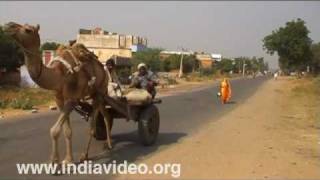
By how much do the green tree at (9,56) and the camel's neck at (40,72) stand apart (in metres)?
31.9

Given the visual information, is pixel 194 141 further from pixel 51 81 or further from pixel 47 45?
pixel 47 45

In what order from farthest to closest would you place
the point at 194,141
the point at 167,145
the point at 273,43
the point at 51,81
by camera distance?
the point at 273,43 < the point at 194,141 < the point at 167,145 < the point at 51,81

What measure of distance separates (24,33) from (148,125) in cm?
437

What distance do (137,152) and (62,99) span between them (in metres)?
2.50

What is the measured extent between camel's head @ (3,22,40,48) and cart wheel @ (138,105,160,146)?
3871 millimetres

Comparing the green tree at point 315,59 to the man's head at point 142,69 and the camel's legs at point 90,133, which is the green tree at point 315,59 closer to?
the man's head at point 142,69

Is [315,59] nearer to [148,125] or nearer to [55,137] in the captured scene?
[148,125]

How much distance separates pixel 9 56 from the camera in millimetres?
40094

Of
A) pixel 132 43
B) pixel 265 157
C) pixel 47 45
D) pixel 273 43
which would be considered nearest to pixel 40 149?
pixel 265 157

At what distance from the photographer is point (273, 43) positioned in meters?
83.8

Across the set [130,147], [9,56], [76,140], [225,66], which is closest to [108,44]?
[9,56]

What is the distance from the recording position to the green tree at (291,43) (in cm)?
8181

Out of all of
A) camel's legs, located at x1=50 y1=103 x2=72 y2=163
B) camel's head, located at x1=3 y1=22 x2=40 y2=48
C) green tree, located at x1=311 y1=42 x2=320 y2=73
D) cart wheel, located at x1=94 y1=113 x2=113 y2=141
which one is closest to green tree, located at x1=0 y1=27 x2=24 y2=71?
cart wheel, located at x1=94 y1=113 x2=113 y2=141

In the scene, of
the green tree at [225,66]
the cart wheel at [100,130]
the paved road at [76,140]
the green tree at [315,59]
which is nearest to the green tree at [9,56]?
the paved road at [76,140]
